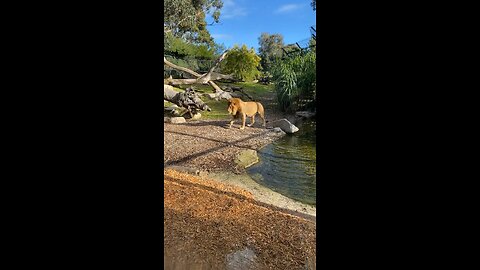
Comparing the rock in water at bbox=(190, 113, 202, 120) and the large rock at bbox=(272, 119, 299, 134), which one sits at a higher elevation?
the rock in water at bbox=(190, 113, 202, 120)

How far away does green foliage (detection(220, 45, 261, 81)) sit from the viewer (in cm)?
701

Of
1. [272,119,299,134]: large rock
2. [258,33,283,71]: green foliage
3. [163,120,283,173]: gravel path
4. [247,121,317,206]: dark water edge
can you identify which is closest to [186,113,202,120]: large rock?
[163,120,283,173]: gravel path

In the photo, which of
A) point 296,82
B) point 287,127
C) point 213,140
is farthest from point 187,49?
point 213,140

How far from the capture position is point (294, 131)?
562 cm

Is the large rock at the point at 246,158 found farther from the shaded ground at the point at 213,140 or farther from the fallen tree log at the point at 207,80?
the fallen tree log at the point at 207,80

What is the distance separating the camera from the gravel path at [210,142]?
391 centimetres

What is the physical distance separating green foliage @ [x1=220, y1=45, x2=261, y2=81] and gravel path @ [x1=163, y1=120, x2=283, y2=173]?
1.83 m

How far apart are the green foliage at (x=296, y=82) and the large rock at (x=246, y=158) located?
7.46ft

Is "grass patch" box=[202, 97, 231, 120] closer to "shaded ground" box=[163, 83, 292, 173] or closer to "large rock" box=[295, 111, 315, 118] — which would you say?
"shaded ground" box=[163, 83, 292, 173]

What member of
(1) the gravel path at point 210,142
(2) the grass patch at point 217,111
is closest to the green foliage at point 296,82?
(1) the gravel path at point 210,142

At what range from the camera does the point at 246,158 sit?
4.10m
